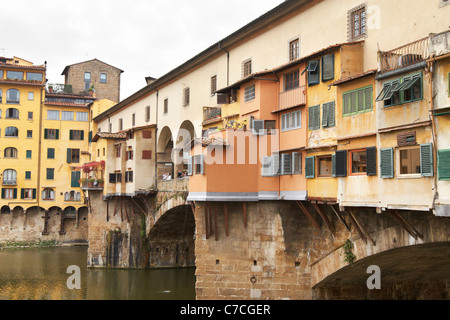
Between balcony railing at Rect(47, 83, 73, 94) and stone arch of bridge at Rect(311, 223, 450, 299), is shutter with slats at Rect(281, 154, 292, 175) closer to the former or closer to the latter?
stone arch of bridge at Rect(311, 223, 450, 299)

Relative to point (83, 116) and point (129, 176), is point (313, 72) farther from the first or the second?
point (83, 116)

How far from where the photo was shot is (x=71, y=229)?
196 ft

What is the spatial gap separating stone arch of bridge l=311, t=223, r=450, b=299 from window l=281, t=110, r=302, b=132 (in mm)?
4897

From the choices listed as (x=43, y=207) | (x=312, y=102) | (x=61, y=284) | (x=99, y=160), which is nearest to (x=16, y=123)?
(x=43, y=207)

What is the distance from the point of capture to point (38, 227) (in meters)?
58.6

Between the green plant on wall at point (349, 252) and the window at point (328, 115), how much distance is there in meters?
4.16

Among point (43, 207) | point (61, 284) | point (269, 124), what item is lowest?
point (61, 284)

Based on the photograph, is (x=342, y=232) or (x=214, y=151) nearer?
(x=342, y=232)

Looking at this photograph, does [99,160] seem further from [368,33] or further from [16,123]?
[368,33]

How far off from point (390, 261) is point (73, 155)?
160 feet

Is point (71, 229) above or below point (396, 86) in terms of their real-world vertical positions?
below

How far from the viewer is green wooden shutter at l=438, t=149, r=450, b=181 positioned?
1345 centimetres

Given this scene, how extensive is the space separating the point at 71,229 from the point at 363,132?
49.2 meters

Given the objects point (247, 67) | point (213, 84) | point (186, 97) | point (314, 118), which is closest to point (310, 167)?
point (314, 118)
